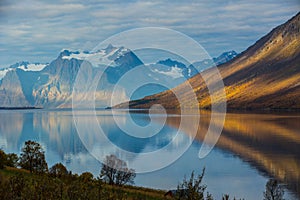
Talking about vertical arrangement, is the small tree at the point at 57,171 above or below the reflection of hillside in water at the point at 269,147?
below

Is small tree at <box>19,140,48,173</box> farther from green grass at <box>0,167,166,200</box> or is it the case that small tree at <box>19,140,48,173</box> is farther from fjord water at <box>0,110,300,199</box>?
fjord water at <box>0,110,300,199</box>

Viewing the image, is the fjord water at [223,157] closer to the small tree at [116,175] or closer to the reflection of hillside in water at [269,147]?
the reflection of hillside in water at [269,147]

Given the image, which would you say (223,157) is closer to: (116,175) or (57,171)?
(116,175)

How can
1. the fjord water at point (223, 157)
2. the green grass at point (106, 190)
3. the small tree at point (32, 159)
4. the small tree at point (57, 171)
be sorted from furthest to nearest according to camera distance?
the fjord water at point (223, 157) → the small tree at point (32, 159) → the small tree at point (57, 171) → the green grass at point (106, 190)

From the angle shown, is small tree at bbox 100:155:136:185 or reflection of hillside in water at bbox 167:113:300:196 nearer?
small tree at bbox 100:155:136:185

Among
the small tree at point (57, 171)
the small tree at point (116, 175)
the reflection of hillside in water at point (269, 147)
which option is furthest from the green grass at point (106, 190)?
the reflection of hillside in water at point (269, 147)

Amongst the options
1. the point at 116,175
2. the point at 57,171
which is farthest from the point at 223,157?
the point at 57,171

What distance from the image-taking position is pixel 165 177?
70188mm

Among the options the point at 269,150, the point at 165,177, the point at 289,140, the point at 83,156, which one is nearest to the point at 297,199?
the point at 165,177

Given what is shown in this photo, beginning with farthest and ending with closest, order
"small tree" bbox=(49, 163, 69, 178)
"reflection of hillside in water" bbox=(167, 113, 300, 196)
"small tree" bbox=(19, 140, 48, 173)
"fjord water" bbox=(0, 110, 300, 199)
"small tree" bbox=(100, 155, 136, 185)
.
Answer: "reflection of hillside in water" bbox=(167, 113, 300, 196), "fjord water" bbox=(0, 110, 300, 199), "small tree" bbox=(100, 155, 136, 185), "small tree" bbox=(19, 140, 48, 173), "small tree" bbox=(49, 163, 69, 178)

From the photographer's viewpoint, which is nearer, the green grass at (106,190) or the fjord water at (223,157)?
the green grass at (106,190)

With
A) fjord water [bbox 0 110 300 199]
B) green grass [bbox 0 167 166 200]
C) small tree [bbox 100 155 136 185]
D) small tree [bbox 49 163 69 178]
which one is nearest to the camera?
green grass [bbox 0 167 166 200]

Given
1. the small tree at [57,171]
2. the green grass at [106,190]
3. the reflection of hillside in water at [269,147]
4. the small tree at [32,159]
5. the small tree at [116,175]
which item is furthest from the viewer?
the reflection of hillside in water at [269,147]

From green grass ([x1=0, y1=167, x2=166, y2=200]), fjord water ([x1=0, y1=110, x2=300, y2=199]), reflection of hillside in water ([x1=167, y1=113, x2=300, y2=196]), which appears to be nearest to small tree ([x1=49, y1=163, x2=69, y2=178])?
green grass ([x1=0, y1=167, x2=166, y2=200])
